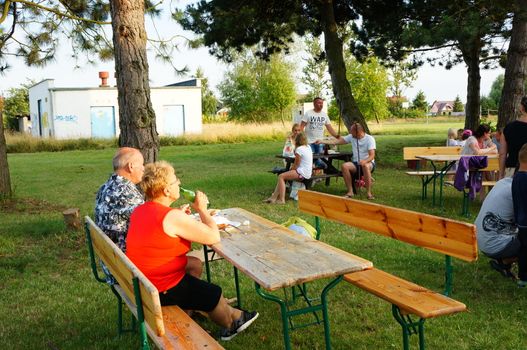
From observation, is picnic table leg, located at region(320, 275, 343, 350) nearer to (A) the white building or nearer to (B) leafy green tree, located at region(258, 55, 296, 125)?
(A) the white building

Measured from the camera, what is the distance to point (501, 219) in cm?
435

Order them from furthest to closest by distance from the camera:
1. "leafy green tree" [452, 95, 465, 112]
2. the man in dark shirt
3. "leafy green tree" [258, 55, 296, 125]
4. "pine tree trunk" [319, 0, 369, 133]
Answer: "leafy green tree" [452, 95, 465, 112]
"leafy green tree" [258, 55, 296, 125]
"pine tree trunk" [319, 0, 369, 133]
the man in dark shirt

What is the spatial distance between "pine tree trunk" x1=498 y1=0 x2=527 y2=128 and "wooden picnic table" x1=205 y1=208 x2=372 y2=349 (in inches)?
374

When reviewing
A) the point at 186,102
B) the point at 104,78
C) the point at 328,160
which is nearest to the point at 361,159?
the point at 328,160

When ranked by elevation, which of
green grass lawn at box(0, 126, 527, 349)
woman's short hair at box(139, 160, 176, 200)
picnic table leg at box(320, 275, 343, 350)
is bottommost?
green grass lawn at box(0, 126, 527, 349)

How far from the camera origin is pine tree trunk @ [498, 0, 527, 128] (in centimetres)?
1114

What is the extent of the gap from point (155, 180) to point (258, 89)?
145 feet

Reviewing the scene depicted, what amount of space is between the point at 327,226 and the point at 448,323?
10.5 feet

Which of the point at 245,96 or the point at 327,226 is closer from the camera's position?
the point at 327,226

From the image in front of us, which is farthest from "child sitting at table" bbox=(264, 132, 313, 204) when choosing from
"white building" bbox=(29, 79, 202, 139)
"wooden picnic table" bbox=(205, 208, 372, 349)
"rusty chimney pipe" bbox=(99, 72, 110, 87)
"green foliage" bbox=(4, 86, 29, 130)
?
"green foliage" bbox=(4, 86, 29, 130)

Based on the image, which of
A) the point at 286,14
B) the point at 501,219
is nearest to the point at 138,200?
the point at 501,219

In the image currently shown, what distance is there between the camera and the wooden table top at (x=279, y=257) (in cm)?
263

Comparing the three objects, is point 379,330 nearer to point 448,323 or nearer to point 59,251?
point 448,323

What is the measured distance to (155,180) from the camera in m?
3.11
